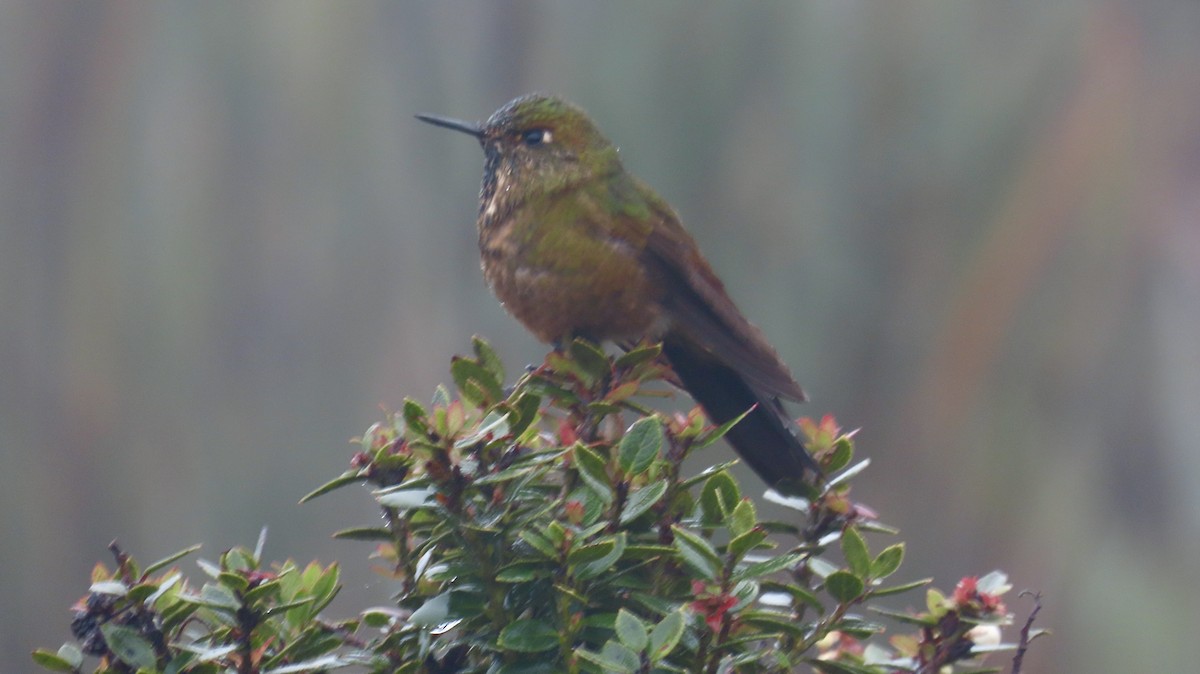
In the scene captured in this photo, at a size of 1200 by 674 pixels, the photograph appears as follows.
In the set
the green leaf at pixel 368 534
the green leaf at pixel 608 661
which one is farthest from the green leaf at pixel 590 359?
the green leaf at pixel 608 661

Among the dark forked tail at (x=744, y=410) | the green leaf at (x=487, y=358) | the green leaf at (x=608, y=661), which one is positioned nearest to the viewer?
the green leaf at (x=608, y=661)

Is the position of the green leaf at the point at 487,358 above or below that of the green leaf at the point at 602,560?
above

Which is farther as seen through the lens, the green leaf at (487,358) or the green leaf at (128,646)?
the green leaf at (487,358)

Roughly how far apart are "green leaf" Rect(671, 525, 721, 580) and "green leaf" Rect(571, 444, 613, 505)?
0.06 m

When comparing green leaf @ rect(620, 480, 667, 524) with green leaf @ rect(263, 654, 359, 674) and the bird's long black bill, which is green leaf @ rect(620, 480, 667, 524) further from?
the bird's long black bill

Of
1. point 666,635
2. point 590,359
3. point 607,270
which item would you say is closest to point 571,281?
point 607,270

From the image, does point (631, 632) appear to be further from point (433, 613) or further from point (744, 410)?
point (744, 410)

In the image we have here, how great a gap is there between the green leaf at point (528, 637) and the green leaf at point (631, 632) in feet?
0.24

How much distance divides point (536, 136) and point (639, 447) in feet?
3.10

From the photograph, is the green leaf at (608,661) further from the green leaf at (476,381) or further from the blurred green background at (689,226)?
the blurred green background at (689,226)

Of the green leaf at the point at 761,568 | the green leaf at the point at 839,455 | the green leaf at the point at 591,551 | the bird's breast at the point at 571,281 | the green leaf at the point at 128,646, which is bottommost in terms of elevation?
the green leaf at the point at 761,568

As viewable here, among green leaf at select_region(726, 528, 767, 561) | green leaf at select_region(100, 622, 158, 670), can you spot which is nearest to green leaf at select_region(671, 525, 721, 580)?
green leaf at select_region(726, 528, 767, 561)

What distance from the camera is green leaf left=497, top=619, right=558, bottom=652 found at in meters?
0.79

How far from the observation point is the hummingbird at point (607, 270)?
1.50 meters
